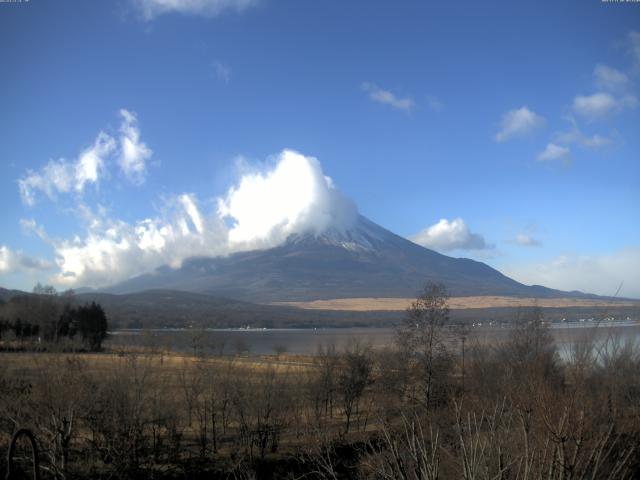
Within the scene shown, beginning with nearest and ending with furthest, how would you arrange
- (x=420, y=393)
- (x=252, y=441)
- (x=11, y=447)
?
(x=11, y=447) → (x=252, y=441) → (x=420, y=393)

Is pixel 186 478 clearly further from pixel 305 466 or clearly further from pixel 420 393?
pixel 420 393

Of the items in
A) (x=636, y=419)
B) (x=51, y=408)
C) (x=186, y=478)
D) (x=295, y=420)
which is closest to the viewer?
(x=636, y=419)

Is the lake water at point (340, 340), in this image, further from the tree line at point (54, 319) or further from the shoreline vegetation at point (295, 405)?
the tree line at point (54, 319)

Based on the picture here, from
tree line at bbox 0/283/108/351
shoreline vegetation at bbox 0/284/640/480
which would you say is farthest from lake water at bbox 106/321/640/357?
tree line at bbox 0/283/108/351

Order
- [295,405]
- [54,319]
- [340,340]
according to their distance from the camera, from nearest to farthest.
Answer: [295,405] → [54,319] → [340,340]

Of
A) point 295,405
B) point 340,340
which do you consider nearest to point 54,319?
point 340,340

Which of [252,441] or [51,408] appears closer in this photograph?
[51,408]

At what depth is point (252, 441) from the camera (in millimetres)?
25906

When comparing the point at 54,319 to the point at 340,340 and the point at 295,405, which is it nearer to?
the point at 340,340

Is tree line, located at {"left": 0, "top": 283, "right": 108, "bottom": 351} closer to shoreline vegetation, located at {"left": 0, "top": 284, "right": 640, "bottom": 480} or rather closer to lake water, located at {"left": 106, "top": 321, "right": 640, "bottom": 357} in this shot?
lake water, located at {"left": 106, "top": 321, "right": 640, "bottom": 357}

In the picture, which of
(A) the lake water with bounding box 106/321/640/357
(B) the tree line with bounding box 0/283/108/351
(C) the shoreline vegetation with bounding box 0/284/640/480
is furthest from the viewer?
(B) the tree line with bounding box 0/283/108/351

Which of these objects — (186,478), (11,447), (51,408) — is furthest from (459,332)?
(11,447)

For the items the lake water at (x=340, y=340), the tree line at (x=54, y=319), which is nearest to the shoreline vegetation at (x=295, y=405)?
the lake water at (x=340, y=340)

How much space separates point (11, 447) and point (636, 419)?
1524 cm
